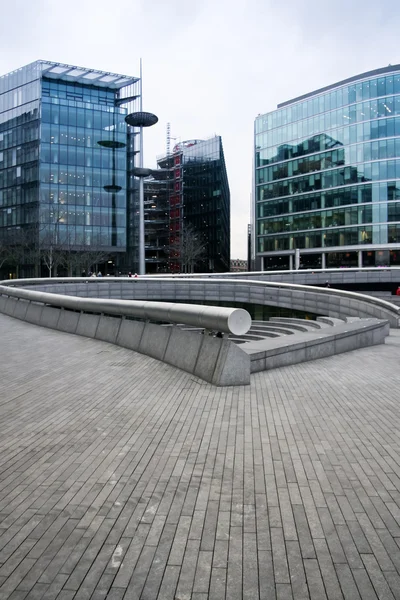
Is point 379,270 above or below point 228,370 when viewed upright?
above

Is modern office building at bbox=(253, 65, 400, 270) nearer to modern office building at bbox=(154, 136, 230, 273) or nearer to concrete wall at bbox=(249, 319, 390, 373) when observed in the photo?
modern office building at bbox=(154, 136, 230, 273)

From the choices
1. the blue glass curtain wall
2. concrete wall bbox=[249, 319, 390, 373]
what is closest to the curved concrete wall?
concrete wall bbox=[249, 319, 390, 373]

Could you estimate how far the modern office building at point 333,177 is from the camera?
66625mm

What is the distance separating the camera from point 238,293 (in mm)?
29000

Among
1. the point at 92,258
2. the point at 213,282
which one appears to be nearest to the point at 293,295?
the point at 213,282

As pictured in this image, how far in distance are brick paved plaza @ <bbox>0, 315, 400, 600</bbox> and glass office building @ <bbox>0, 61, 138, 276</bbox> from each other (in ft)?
211

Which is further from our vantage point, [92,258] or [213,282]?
[92,258]

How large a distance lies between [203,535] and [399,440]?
3289 mm

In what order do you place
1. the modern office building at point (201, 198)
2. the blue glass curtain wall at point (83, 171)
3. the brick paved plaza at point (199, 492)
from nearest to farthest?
1. the brick paved plaza at point (199, 492)
2. the blue glass curtain wall at point (83, 171)
3. the modern office building at point (201, 198)

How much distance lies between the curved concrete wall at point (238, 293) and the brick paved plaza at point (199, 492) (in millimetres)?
12655

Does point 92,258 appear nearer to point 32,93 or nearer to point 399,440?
point 32,93

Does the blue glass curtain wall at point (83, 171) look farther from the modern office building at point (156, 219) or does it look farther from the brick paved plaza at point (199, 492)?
the brick paved plaza at point (199, 492)

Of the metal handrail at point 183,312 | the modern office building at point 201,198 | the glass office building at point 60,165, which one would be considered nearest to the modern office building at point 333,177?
the modern office building at point 201,198

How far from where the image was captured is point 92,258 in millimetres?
67438
